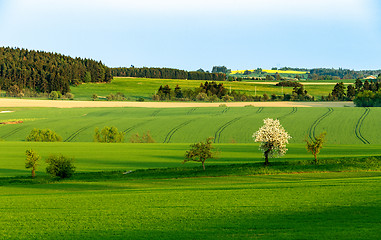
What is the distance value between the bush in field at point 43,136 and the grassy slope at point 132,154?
974 centimetres

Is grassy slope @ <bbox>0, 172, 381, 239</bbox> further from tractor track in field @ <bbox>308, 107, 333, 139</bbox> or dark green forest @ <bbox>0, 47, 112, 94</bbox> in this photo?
dark green forest @ <bbox>0, 47, 112, 94</bbox>

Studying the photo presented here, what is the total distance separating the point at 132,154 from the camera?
50.6 meters

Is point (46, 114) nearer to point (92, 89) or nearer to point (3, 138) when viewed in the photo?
point (3, 138)

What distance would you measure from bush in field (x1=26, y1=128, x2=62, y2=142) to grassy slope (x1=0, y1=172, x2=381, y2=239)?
1660 inches

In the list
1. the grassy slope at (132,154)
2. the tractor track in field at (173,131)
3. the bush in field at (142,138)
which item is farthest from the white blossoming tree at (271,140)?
the bush in field at (142,138)

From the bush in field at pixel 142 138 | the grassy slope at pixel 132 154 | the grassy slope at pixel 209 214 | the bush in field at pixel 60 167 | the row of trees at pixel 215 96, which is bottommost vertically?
the bush in field at pixel 142 138

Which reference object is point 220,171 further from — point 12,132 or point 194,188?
point 12,132

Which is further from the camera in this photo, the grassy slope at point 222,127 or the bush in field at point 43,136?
the bush in field at point 43,136

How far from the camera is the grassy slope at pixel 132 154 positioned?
43.9m

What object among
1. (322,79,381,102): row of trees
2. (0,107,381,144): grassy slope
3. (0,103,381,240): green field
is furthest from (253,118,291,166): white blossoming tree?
(322,79,381,102): row of trees

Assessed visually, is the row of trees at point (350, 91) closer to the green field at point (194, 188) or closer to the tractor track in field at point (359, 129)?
the tractor track in field at point (359, 129)

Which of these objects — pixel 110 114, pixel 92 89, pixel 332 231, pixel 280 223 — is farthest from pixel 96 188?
pixel 92 89

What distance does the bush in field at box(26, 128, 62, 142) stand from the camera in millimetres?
69000

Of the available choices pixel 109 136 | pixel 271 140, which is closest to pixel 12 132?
pixel 109 136
